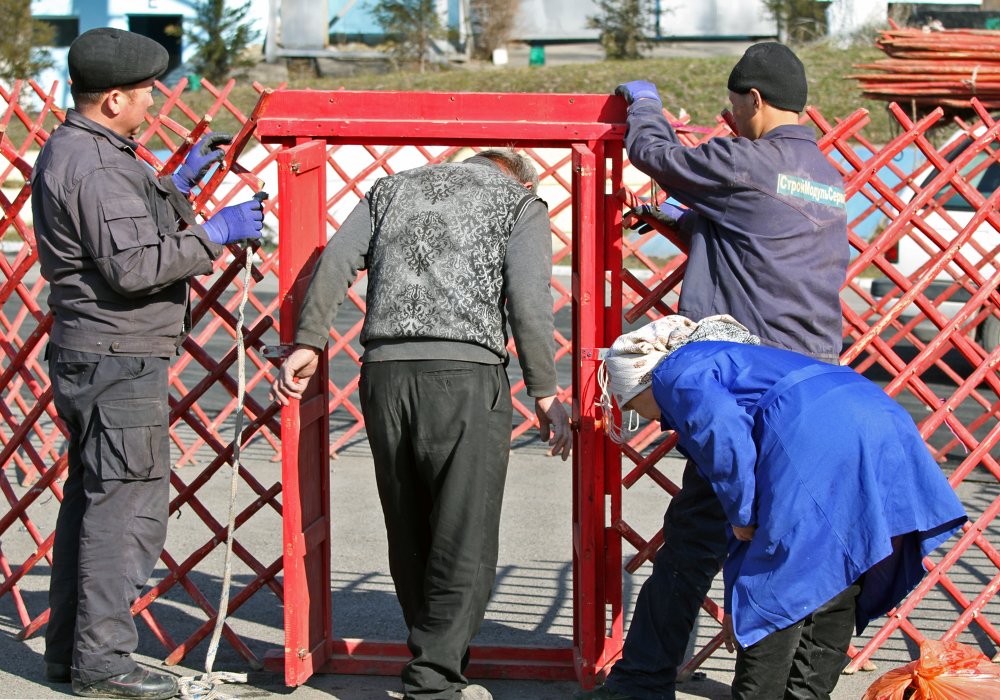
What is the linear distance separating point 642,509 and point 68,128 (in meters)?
2.96

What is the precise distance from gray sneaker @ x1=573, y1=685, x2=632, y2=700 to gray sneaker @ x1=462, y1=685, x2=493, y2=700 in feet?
0.79

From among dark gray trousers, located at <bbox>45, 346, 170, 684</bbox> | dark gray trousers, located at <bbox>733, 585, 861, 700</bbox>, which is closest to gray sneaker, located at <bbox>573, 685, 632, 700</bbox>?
dark gray trousers, located at <bbox>733, 585, 861, 700</bbox>

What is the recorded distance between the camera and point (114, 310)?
120 inches

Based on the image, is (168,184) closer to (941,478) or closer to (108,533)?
(108,533)

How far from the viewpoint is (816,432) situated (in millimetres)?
2385

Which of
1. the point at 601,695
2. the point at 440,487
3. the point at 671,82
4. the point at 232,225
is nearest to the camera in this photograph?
the point at 440,487

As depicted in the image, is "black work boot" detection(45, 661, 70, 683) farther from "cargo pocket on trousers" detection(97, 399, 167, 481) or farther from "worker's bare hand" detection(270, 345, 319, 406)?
"worker's bare hand" detection(270, 345, 319, 406)

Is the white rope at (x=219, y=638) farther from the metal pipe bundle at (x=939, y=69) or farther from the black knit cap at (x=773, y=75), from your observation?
A: the metal pipe bundle at (x=939, y=69)

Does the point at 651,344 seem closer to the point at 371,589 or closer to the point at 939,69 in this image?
the point at 371,589

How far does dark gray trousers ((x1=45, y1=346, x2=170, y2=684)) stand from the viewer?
120 inches

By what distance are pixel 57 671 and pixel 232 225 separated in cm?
132

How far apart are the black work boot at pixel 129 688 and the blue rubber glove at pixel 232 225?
118cm

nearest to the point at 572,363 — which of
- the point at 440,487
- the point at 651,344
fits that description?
the point at 440,487

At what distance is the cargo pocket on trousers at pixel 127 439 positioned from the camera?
3.04 m
